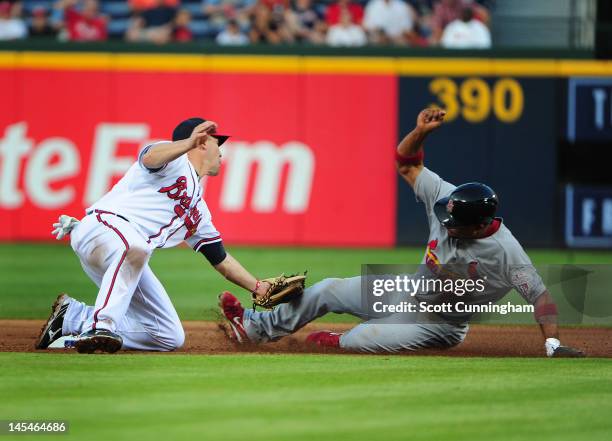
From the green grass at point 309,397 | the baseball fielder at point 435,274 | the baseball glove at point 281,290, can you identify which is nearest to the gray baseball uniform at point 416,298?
the baseball fielder at point 435,274

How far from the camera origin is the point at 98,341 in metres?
6.70

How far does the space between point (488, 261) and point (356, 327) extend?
950mm

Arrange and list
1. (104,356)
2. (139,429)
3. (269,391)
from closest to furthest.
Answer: (139,429) < (269,391) < (104,356)

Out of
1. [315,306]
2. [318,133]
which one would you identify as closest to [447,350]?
[315,306]

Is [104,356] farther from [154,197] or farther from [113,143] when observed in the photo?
[113,143]

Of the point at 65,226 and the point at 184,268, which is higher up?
the point at 65,226

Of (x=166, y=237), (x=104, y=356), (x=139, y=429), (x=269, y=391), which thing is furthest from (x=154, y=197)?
(x=139, y=429)

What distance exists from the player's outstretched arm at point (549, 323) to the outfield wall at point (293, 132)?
7.57 meters

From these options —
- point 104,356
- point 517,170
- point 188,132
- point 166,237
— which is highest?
point 188,132

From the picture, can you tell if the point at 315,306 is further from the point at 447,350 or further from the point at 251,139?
the point at 251,139

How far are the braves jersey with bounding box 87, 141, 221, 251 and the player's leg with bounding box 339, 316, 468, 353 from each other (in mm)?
1328

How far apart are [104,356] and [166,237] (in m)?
0.80

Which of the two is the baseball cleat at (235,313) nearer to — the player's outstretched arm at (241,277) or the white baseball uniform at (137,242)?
the player's outstretched arm at (241,277)

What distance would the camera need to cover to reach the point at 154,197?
6.97 meters
